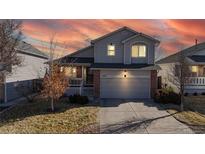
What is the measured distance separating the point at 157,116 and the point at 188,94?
12014 millimetres

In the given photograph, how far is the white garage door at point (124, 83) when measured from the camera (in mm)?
23837

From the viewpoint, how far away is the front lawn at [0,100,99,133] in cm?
1347

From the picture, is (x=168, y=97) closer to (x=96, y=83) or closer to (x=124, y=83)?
(x=124, y=83)

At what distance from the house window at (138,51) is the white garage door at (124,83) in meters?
1.84

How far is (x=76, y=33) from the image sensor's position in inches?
1211

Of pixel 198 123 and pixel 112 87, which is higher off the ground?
pixel 112 87

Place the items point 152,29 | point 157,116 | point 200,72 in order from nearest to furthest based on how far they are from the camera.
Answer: point 157,116 < point 200,72 < point 152,29

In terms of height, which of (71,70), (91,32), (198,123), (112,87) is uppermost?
(91,32)

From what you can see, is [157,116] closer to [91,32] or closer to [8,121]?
[8,121]

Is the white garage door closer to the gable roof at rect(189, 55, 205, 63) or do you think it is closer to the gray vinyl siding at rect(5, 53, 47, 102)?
the gray vinyl siding at rect(5, 53, 47, 102)

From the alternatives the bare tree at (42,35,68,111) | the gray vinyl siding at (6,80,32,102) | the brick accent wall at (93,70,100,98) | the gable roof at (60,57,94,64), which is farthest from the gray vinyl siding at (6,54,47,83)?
the bare tree at (42,35,68,111)

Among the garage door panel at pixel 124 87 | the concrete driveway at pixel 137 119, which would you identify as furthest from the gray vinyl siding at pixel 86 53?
the concrete driveway at pixel 137 119

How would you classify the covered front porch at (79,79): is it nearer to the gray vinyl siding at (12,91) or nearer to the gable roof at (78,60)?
the gable roof at (78,60)

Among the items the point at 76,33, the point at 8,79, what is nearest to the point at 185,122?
the point at 8,79
